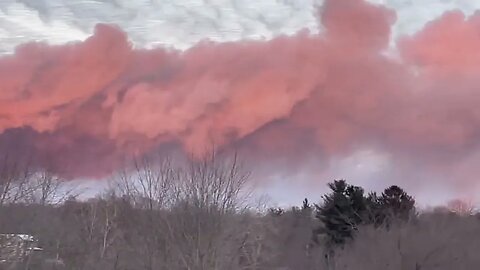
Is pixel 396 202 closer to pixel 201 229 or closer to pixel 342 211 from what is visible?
pixel 342 211

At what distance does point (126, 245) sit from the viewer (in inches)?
1235

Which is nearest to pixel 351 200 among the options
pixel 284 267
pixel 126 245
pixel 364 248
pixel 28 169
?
pixel 284 267

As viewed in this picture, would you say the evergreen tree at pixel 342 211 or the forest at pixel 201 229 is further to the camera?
the evergreen tree at pixel 342 211

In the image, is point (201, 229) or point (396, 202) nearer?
point (201, 229)

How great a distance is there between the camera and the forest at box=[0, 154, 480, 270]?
26281mm

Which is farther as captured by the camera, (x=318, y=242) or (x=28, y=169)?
(x=318, y=242)

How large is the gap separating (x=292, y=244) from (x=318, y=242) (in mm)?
3842

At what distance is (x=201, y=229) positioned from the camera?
85.5 feet

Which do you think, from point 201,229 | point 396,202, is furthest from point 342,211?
point 201,229

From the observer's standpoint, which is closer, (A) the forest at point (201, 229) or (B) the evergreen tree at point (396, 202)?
(A) the forest at point (201, 229)

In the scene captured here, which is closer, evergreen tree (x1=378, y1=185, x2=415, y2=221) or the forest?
the forest

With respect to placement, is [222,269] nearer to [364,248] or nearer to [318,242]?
[364,248]

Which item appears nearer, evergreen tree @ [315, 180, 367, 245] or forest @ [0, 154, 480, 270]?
forest @ [0, 154, 480, 270]

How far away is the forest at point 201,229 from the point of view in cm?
2628
